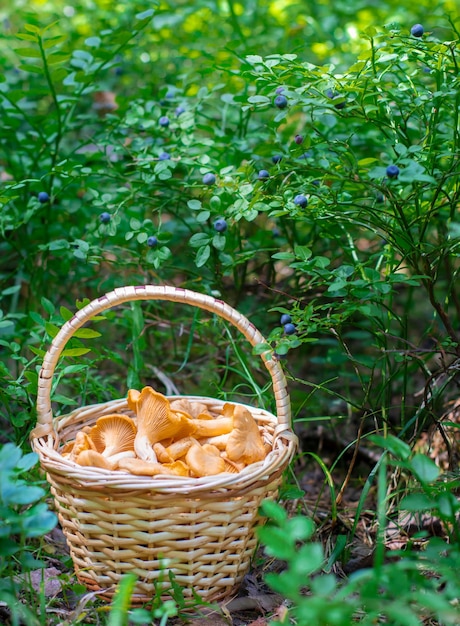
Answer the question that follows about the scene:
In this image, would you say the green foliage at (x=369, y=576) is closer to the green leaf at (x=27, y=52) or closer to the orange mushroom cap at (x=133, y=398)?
the orange mushroom cap at (x=133, y=398)

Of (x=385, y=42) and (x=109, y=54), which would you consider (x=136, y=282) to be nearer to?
(x=109, y=54)

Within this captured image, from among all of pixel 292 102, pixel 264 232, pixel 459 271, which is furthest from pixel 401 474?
pixel 292 102

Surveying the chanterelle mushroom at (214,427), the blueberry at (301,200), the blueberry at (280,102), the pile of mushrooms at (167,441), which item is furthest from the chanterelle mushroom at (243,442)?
the blueberry at (280,102)

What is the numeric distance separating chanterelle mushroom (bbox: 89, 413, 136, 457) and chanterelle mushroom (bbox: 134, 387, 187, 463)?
0.14 ft

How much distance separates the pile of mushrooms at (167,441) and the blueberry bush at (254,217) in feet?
0.54

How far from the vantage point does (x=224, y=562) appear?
1.40 meters

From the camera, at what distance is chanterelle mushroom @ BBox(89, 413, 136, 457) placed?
61.1 inches

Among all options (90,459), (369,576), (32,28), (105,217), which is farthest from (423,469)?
(32,28)

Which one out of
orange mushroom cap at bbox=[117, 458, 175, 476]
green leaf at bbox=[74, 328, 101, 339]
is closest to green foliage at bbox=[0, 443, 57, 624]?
orange mushroom cap at bbox=[117, 458, 175, 476]

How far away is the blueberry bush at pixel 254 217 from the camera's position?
156 cm

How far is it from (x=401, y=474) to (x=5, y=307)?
5.20 ft

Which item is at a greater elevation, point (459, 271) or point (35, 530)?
point (459, 271)

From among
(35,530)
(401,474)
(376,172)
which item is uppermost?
(376,172)

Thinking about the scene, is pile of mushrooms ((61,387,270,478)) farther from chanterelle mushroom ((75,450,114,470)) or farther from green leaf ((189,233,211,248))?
green leaf ((189,233,211,248))
